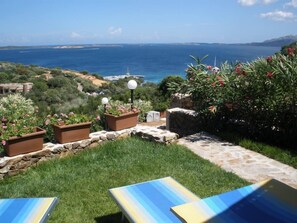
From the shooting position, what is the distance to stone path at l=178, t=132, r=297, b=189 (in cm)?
501

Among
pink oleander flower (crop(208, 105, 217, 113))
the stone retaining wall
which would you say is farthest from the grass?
the stone retaining wall

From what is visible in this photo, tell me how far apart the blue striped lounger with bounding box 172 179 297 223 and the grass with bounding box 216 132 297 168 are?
10.3 feet

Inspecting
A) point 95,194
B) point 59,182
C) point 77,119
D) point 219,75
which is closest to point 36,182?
point 59,182

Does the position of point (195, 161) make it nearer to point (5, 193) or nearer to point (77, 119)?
point (77, 119)

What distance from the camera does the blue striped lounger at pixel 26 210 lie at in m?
2.75

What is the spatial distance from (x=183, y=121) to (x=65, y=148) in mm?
3722

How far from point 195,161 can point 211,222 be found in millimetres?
3505

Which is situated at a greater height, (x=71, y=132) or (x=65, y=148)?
(x=71, y=132)

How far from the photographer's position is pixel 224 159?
584cm

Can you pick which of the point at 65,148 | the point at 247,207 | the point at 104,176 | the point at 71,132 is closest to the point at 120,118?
the point at 71,132

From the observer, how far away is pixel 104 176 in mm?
4938

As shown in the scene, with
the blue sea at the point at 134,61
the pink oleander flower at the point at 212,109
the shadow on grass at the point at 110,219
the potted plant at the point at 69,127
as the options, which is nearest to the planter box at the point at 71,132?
the potted plant at the point at 69,127

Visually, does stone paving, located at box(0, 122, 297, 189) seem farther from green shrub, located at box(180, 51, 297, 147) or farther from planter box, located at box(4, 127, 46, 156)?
green shrub, located at box(180, 51, 297, 147)

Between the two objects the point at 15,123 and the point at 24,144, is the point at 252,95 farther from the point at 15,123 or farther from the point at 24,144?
the point at 15,123
